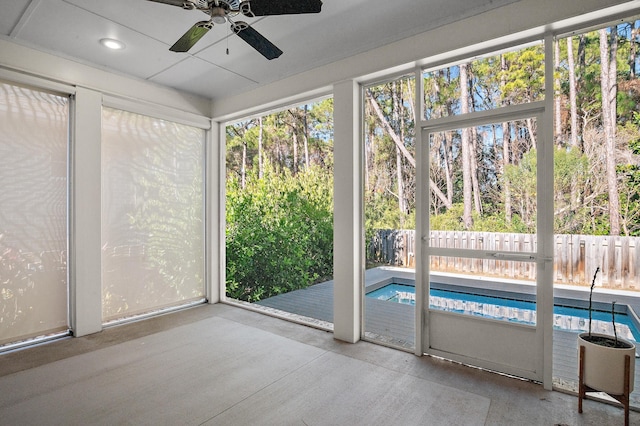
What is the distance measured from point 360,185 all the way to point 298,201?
3282 mm

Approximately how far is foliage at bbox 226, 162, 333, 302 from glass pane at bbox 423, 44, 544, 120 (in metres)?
3.85

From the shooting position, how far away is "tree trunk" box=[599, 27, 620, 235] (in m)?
3.51

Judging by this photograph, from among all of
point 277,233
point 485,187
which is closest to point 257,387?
point 485,187

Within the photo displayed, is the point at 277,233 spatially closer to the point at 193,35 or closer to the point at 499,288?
the point at 499,288

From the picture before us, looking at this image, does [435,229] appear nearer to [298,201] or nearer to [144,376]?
[144,376]

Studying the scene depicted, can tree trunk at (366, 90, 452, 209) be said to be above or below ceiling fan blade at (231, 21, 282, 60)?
below

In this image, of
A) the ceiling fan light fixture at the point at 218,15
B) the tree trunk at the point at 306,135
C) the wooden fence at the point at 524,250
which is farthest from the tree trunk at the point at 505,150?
the tree trunk at the point at 306,135

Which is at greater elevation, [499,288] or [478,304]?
[499,288]

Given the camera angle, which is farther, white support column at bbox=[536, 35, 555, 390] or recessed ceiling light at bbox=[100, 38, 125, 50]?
recessed ceiling light at bbox=[100, 38, 125, 50]

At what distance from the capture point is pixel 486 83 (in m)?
2.86

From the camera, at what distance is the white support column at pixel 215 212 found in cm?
499

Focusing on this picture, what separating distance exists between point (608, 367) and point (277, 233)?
502cm

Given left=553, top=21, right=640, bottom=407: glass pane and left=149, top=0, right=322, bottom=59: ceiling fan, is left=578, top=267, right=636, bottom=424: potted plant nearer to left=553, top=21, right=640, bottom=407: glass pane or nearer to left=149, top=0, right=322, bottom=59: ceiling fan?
left=553, top=21, right=640, bottom=407: glass pane

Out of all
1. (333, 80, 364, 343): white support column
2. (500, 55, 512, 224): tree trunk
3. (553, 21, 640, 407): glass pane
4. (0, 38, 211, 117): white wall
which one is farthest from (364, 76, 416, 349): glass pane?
(0, 38, 211, 117): white wall
